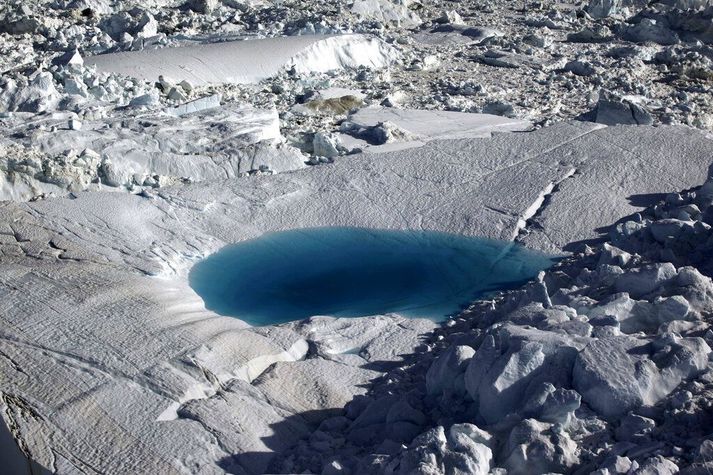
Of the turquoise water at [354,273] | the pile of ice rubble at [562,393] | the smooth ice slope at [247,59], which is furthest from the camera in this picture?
the smooth ice slope at [247,59]

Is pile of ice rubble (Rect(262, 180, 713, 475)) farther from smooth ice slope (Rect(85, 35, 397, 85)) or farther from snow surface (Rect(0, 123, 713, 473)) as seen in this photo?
smooth ice slope (Rect(85, 35, 397, 85))

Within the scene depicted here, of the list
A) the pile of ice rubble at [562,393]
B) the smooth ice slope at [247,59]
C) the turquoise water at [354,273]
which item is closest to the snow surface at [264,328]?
the pile of ice rubble at [562,393]

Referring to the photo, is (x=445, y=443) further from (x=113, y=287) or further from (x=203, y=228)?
(x=203, y=228)

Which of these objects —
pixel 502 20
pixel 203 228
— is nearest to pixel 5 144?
pixel 203 228

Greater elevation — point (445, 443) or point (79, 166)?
point (445, 443)

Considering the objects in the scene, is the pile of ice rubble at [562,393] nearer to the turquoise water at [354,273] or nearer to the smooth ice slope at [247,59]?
the turquoise water at [354,273]
